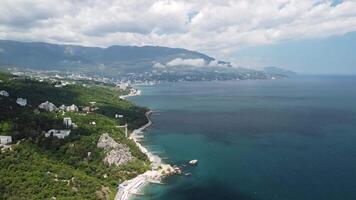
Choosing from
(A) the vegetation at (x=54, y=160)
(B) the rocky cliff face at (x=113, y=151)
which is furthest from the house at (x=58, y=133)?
(B) the rocky cliff face at (x=113, y=151)

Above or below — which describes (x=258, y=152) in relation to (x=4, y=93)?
below

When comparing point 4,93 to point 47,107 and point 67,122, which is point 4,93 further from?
point 67,122

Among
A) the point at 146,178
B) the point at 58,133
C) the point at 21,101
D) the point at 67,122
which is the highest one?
the point at 21,101

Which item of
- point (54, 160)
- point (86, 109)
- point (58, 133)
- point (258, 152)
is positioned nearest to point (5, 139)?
point (54, 160)

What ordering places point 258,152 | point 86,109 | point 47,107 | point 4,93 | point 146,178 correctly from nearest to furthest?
point 146,178 → point 258,152 → point 47,107 → point 4,93 → point 86,109

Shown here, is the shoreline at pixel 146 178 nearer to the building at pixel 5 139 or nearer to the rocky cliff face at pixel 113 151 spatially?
the rocky cliff face at pixel 113 151

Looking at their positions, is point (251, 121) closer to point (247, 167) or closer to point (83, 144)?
point (247, 167)

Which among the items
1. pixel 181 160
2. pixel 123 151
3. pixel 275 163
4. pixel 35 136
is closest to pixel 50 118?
pixel 35 136
